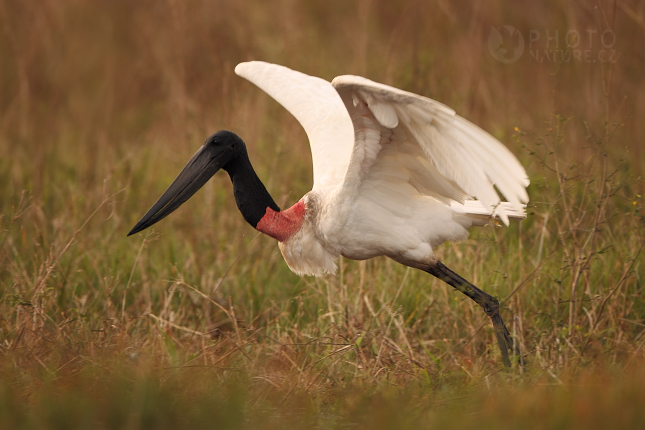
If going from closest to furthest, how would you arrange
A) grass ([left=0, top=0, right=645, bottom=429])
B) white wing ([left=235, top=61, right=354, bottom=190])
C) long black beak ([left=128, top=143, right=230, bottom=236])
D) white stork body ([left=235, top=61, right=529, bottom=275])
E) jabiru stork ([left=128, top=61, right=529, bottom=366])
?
grass ([left=0, top=0, right=645, bottom=429]), white stork body ([left=235, top=61, right=529, bottom=275]), jabiru stork ([left=128, top=61, right=529, bottom=366]), long black beak ([left=128, top=143, right=230, bottom=236]), white wing ([left=235, top=61, right=354, bottom=190])

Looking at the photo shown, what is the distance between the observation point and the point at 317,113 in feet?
15.7

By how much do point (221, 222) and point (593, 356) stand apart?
10.2 feet

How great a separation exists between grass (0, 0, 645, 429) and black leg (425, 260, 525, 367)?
0.12 metres

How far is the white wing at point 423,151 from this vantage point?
114 inches

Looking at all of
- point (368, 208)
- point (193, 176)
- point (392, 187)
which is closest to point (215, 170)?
point (193, 176)

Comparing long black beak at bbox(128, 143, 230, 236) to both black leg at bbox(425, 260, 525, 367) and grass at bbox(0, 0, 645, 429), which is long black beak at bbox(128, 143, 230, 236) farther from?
black leg at bbox(425, 260, 525, 367)

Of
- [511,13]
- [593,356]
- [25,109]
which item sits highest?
[511,13]

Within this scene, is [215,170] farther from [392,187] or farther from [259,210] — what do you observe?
[392,187]

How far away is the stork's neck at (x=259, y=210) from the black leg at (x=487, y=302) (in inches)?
32.2

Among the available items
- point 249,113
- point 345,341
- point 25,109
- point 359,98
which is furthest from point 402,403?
point 25,109

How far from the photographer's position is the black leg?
3.76 m

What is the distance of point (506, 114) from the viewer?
682 centimetres

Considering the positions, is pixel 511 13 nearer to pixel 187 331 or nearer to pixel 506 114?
pixel 506 114

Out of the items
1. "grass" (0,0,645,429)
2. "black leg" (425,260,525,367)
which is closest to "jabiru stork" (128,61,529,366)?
"black leg" (425,260,525,367)
